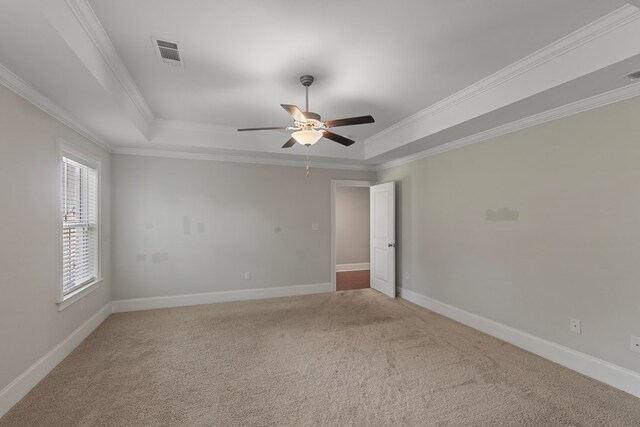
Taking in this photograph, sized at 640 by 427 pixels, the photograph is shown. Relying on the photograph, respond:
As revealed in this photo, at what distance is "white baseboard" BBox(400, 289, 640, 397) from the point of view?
2.38 metres

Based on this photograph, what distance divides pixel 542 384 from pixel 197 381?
2.93 meters

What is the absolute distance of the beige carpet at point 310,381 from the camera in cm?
209

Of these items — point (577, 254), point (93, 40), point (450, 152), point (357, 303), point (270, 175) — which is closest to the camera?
point (93, 40)

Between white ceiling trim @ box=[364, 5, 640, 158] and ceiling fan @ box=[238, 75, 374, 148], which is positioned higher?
white ceiling trim @ box=[364, 5, 640, 158]

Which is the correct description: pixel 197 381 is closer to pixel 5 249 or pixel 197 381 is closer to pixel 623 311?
pixel 5 249

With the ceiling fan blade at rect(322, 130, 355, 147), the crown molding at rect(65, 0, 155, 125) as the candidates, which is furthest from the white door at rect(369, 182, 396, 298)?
the crown molding at rect(65, 0, 155, 125)

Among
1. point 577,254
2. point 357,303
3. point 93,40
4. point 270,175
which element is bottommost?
point 357,303

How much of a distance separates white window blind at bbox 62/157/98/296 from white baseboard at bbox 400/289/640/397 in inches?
182

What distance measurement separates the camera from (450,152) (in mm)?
4145

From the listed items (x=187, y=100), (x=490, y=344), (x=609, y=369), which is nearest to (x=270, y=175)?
(x=187, y=100)

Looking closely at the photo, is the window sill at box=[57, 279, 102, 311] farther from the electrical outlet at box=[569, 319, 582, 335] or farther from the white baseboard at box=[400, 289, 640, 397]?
the electrical outlet at box=[569, 319, 582, 335]

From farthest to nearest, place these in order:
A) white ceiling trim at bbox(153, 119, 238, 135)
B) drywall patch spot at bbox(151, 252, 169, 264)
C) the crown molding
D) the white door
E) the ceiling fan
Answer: the white door < drywall patch spot at bbox(151, 252, 169, 264) < white ceiling trim at bbox(153, 119, 238, 135) < the ceiling fan < the crown molding

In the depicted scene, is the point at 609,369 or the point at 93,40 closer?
the point at 93,40

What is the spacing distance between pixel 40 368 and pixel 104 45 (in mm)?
2740
